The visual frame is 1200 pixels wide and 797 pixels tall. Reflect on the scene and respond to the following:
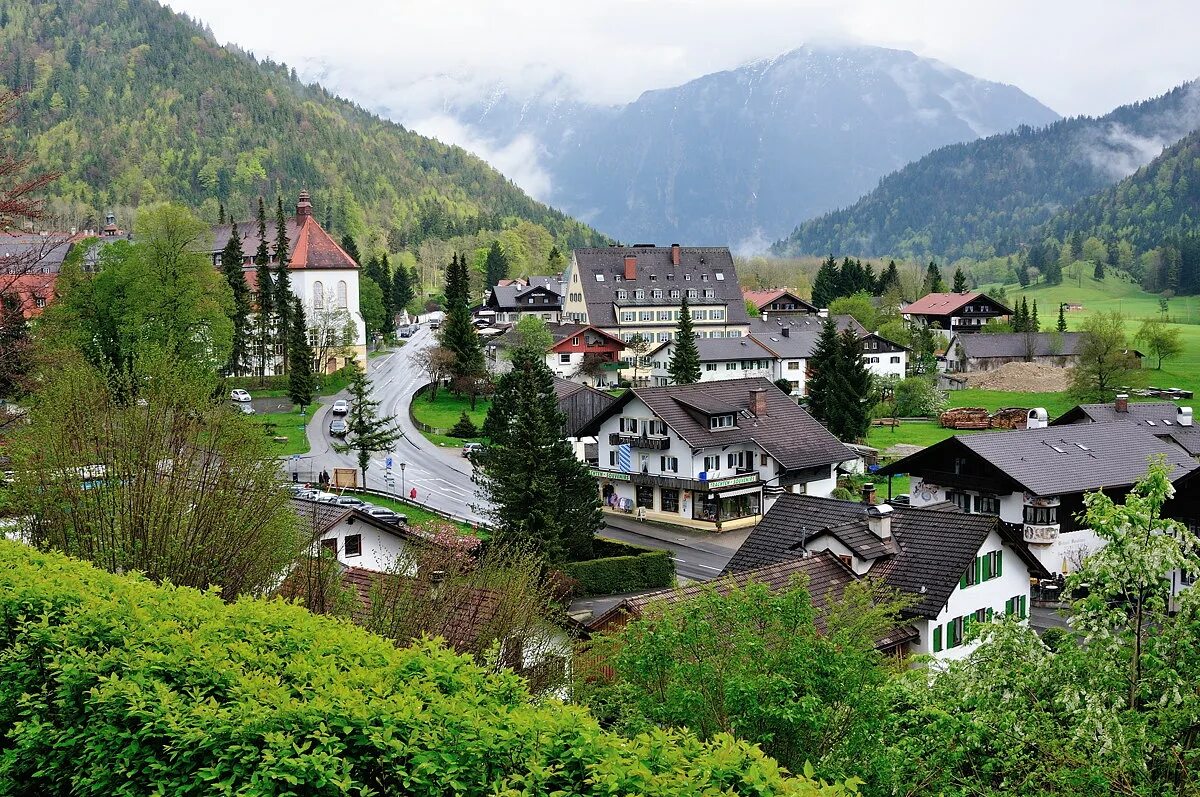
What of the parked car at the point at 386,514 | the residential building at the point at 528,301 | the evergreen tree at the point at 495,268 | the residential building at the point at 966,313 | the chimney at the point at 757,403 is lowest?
the parked car at the point at 386,514

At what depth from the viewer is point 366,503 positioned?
54.1m

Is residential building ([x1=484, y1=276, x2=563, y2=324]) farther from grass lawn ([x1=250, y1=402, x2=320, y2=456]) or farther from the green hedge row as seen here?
the green hedge row

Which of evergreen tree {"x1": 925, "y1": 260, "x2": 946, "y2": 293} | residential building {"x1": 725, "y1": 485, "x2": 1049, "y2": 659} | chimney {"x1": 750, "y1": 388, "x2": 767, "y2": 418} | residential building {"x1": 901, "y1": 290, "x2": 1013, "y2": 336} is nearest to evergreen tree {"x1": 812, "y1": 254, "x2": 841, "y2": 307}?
residential building {"x1": 901, "y1": 290, "x2": 1013, "y2": 336}

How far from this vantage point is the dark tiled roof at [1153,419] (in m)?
54.3

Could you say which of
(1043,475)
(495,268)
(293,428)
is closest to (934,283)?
(495,268)

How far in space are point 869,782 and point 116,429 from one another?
13838 mm

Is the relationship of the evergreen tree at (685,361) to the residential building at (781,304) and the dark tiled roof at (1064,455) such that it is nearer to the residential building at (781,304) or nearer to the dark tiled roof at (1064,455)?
the dark tiled roof at (1064,455)

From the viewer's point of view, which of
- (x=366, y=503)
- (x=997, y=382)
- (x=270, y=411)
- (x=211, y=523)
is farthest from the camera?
(x=997, y=382)

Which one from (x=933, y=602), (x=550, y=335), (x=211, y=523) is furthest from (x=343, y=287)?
(x=211, y=523)

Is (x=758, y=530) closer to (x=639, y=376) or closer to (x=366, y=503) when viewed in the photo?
(x=366, y=503)

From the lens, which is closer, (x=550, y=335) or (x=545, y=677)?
(x=545, y=677)

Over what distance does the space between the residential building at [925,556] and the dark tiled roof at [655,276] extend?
83.6m

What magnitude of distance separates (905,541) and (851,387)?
44.3 meters

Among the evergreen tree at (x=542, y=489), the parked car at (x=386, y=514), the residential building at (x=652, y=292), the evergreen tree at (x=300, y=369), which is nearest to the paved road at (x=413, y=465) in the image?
the evergreen tree at (x=300, y=369)
